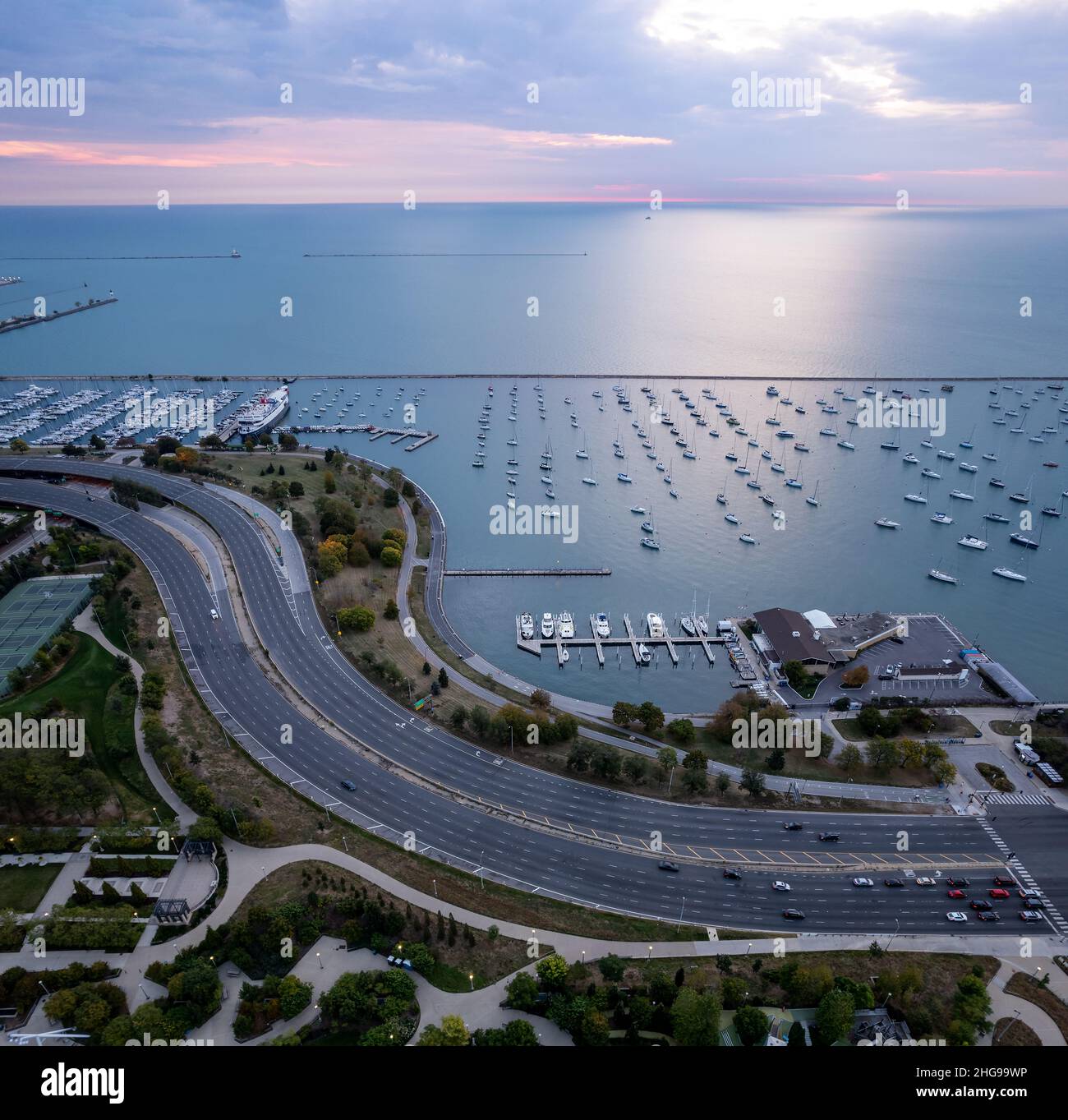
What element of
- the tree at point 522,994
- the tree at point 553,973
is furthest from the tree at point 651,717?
the tree at point 522,994

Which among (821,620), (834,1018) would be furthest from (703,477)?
(834,1018)

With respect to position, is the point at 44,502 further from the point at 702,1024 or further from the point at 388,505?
the point at 702,1024

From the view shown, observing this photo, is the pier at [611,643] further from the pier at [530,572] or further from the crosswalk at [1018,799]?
the crosswalk at [1018,799]

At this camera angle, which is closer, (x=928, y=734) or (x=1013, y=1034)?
(x=1013, y=1034)

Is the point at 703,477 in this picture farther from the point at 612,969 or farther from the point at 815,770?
the point at 612,969

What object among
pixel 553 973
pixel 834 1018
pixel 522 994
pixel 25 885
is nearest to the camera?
pixel 834 1018

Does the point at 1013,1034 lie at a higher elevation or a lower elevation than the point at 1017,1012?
lower
